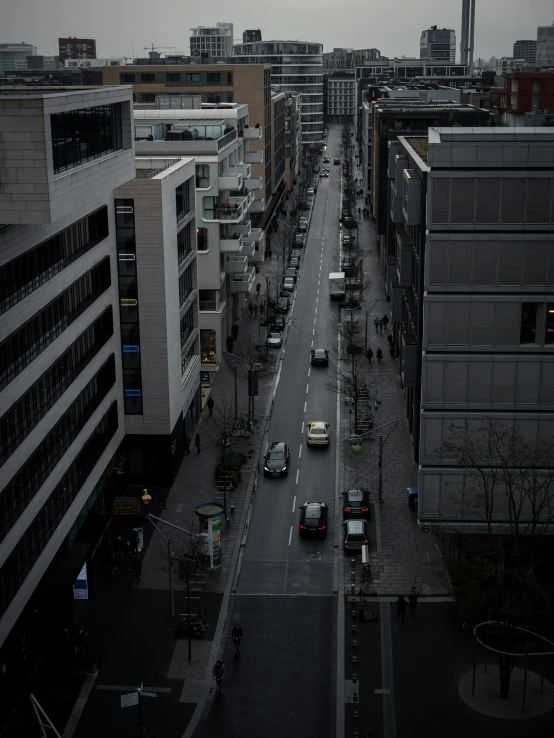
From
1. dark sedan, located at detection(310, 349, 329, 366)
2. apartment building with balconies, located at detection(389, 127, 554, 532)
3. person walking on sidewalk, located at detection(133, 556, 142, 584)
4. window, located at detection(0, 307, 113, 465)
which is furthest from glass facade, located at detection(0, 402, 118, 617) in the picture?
dark sedan, located at detection(310, 349, 329, 366)

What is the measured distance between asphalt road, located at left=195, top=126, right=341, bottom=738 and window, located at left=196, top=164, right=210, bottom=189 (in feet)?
61.2

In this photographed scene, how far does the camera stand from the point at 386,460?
68625 millimetres

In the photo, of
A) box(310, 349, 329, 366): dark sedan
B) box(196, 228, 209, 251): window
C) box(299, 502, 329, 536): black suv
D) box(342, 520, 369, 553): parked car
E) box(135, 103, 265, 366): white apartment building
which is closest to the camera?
box(342, 520, 369, 553): parked car

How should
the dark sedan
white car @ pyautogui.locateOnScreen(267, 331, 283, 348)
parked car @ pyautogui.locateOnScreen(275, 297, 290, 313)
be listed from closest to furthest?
the dark sedan
white car @ pyautogui.locateOnScreen(267, 331, 283, 348)
parked car @ pyautogui.locateOnScreen(275, 297, 290, 313)

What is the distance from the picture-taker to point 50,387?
47469 mm

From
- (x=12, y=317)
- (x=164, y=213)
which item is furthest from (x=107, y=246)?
(x=12, y=317)

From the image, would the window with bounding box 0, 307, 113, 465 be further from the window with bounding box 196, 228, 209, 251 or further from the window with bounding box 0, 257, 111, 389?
the window with bounding box 196, 228, 209, 251

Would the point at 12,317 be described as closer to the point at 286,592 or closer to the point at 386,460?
the point at 286,592

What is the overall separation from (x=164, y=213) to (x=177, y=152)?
24.2 m

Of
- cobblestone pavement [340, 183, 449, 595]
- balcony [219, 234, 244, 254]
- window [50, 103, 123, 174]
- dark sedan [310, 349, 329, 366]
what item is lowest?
cobblestone pavement [340, 183, 449, 595]

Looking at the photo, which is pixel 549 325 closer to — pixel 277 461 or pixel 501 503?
pixel 501 503

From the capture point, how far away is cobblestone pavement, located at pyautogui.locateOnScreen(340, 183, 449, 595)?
52594 millimetres

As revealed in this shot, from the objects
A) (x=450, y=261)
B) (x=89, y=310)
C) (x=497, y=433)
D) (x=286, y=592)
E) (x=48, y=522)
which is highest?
(x=450, y=261)

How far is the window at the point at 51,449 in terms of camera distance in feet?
134
